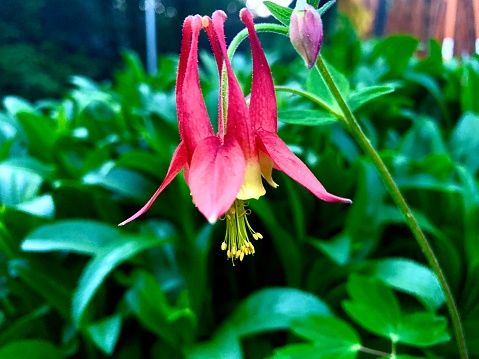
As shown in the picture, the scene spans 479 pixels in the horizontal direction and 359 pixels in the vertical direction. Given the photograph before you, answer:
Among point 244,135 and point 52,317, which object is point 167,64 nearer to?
point 52,317

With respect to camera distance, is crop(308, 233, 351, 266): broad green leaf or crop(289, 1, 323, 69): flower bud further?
crop(308, 233, 351, 266): broad green leaf

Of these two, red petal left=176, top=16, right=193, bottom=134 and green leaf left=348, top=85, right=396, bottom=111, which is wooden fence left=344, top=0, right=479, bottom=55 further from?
red petal left=176, top=16, right=193, bottom=134

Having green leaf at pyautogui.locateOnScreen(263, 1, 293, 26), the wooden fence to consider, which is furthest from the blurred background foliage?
the wooden fence

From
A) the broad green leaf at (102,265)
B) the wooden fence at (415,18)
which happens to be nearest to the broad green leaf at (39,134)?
the broad green leaf at (102,265)

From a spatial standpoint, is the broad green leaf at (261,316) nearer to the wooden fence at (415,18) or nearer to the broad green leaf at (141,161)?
the broad green leaf at (141,161)

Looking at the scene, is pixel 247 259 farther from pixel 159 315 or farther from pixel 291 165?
pixel 291 165

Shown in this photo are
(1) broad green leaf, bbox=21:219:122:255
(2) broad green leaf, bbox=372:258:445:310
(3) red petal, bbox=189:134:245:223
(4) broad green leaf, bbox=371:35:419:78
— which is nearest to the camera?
(3) red petal, bbox=189:134:245:223
